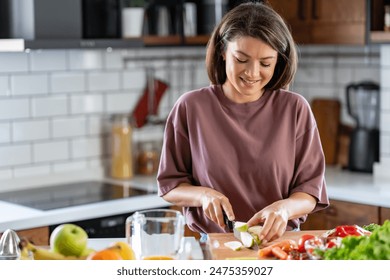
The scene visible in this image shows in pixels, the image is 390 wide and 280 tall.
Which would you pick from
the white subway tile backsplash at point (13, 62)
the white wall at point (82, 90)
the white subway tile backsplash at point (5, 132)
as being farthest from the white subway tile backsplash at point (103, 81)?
the white subway tile backsplash at point (5, 132)

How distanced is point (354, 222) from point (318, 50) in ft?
3.88

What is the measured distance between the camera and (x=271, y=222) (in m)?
2.04

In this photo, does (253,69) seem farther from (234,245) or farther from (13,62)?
(13,62)

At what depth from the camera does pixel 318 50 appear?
438 cm

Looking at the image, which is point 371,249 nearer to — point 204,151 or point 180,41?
point 204,151

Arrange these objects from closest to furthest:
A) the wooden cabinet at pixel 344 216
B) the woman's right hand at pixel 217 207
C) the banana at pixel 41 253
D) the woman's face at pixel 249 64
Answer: the banana at pixel 41 253 → the woman's right hand at pixel 217 207 → the woman's face at pixel 249 64 → the wooden cabinet at pixel 344 216

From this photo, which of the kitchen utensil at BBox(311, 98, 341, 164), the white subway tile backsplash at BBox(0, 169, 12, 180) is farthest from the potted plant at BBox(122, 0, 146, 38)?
the kitchen utensil at BBox(311, 98, 341, 164)

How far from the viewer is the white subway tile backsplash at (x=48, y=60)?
383cm

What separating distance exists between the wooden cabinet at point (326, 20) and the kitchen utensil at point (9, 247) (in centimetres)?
240

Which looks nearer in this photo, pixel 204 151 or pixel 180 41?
pixel 204 151

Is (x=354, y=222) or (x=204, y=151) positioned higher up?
A: (x=204, y=151)

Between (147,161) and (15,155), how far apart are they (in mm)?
700

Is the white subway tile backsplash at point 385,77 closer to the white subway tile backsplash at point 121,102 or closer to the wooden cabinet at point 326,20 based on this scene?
the wooden cabinet at point 326,20

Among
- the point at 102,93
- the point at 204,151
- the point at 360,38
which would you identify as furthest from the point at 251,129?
the point at 102,93
